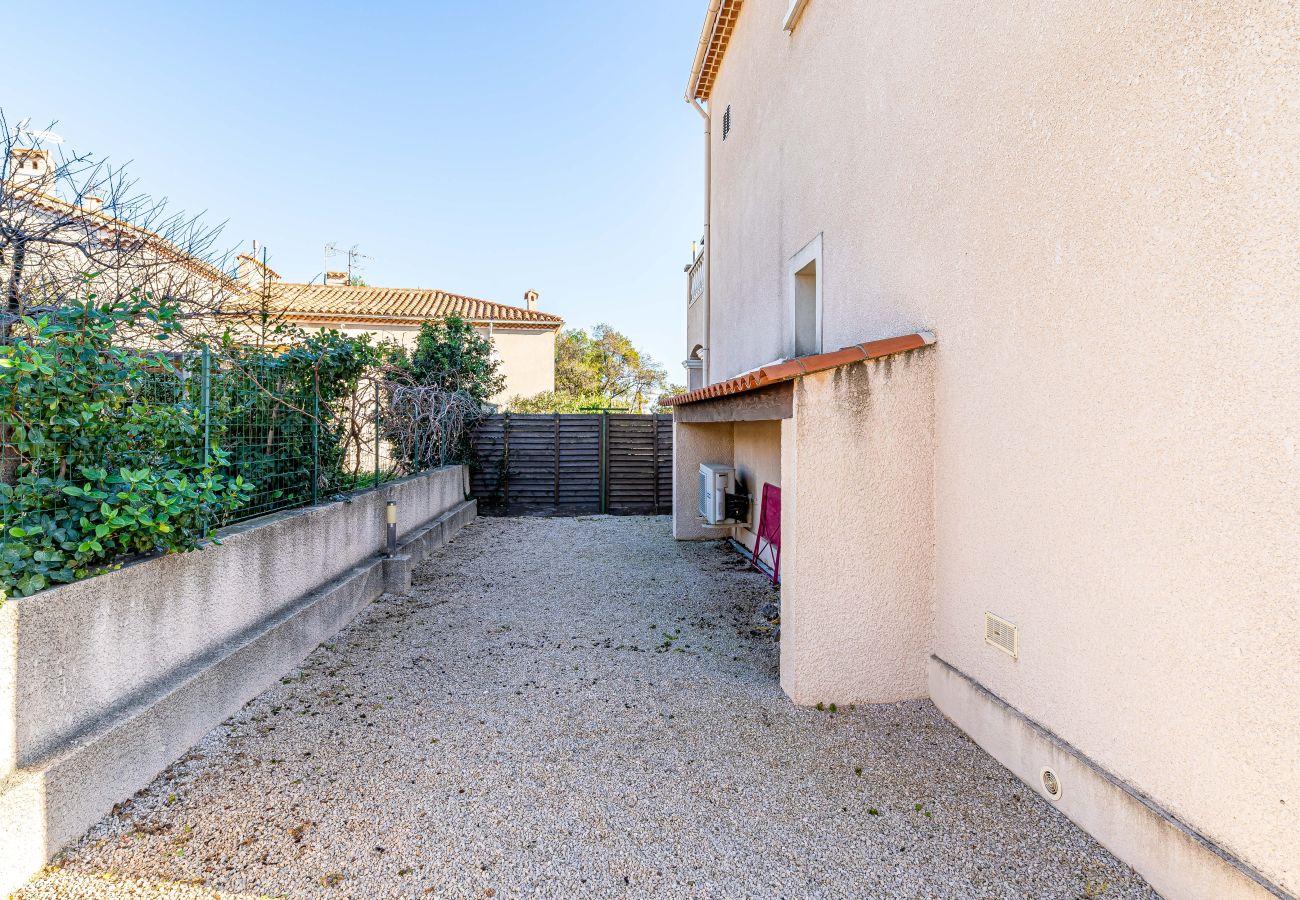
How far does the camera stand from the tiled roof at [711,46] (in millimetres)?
10320

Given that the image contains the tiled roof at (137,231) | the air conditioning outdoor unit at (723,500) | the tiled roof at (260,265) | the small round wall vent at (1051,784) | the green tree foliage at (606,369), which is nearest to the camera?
the small round wall vent at (1051,784)

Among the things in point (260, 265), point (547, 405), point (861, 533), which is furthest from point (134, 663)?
point (547, 405)

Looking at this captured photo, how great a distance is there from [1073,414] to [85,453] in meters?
5.72

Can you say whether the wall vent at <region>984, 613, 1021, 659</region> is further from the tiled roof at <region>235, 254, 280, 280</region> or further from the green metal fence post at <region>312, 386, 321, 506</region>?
the tiled roof at <region>235, 254, 280, 280</region>

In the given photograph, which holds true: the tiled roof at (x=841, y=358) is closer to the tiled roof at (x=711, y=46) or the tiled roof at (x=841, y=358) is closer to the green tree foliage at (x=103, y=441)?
the green tree foliage at (x=103, y=441)

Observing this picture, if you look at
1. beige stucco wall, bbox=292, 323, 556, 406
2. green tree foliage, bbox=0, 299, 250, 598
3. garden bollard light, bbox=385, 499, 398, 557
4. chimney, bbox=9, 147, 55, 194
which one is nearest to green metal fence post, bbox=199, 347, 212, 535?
green tree foliage, bbox=0, 299, 250, 598

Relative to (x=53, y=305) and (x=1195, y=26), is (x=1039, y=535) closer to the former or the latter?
(x=1195, y=26)

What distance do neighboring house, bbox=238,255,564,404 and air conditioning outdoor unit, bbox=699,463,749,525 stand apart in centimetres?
1508

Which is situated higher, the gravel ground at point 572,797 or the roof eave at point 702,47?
the roof eave at point 702,47

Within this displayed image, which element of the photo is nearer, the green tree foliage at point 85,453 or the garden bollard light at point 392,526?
the green tree foliage at point 85,453

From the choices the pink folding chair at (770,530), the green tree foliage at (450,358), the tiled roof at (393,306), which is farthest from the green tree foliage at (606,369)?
the pink folding chair at (770,530)

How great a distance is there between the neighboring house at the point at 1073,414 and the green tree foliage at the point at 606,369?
30.0 metres

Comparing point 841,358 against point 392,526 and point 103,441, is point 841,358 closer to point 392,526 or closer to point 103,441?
point 103,441

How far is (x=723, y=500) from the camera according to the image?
9828 mm
